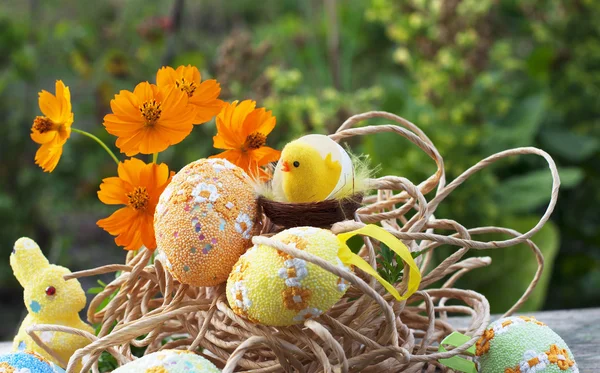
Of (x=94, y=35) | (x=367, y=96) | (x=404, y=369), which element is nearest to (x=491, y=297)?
(x=367, y=96)

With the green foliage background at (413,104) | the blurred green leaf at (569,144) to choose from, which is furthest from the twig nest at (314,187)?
the blurred green leaf at (569,144)

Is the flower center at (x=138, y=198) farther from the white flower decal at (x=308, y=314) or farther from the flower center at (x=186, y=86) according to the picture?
the white flower decal at (x=308, y=314)

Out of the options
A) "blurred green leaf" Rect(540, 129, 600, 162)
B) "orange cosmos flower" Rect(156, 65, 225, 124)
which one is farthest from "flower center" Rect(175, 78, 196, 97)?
"blurred green leaf" Rect(540, 129, 600, 162)

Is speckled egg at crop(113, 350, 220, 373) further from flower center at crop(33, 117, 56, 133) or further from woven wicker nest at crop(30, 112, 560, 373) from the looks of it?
flower center at crop(33, 117, 56, 133)

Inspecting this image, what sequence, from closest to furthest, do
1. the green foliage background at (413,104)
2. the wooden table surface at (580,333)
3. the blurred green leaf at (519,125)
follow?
1. the wooden table surface at (580,333)
2. the green foliage background at (413,104)
3. the blurred green leaf at (519,125)

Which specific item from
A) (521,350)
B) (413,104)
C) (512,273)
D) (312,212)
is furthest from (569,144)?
(312,212)
